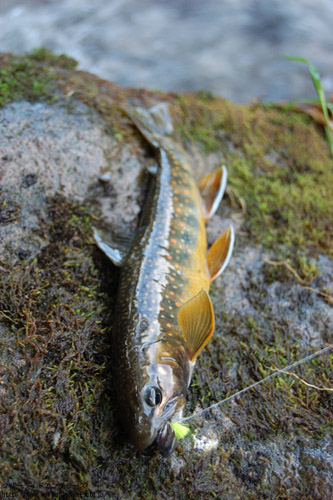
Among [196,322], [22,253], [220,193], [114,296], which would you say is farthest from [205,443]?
[220,193]

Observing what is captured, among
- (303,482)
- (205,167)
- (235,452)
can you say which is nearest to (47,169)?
(205,167)

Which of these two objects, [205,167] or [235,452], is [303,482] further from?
[205,167]

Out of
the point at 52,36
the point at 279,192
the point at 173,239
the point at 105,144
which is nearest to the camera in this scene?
the point at 173,239

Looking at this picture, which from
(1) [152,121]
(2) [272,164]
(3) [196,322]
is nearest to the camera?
(3) [196,322]

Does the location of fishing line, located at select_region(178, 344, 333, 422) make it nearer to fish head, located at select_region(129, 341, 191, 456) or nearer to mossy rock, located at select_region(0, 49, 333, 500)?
mossy rock, located at select_region(0, 49, 333, 500)

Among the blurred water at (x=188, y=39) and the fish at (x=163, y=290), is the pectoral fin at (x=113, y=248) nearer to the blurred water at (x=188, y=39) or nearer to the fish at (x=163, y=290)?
the fish at (x=163, y=290)

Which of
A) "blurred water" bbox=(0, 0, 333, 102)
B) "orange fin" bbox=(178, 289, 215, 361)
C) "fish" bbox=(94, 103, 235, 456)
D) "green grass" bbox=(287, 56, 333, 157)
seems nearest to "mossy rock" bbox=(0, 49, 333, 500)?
"fish" bbox=(94, 103, 235, 456)

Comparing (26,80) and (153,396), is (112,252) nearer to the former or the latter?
(153,396)

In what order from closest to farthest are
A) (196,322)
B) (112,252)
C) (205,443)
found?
(205,443) < (196,322) < (112,252)
